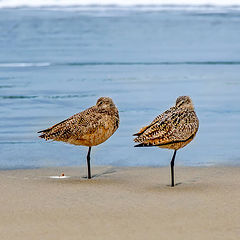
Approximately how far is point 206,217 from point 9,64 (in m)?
11.3

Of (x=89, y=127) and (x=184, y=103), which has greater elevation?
(x=184, y=103)

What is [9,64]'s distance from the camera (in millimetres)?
16719

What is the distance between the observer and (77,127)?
7500 mm

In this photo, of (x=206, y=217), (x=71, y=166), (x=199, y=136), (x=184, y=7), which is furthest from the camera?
(x=184, y=7)

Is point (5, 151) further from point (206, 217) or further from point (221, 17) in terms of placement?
point (221, 17)

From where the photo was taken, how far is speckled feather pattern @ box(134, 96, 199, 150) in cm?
705

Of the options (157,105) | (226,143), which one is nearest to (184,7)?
(157,105)

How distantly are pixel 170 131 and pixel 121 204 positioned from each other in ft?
3.35

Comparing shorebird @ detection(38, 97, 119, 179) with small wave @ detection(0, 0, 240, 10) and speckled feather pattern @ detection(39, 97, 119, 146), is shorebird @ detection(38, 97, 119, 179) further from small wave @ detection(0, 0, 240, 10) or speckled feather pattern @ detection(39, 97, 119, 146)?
small wave @ detection(0, 0, 240, 10)

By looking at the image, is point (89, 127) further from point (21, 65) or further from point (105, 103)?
point (21, 65)

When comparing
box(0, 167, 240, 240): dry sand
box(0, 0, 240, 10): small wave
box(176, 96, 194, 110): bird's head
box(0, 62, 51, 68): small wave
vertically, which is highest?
box(0, 0, 240, 10): small wave

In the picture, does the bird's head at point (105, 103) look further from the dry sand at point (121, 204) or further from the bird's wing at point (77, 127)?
the dry sand at point (121, 204)

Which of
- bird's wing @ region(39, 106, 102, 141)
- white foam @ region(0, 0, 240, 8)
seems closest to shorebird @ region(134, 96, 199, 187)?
bird's wing @ region(39, 106, 102, 141)
